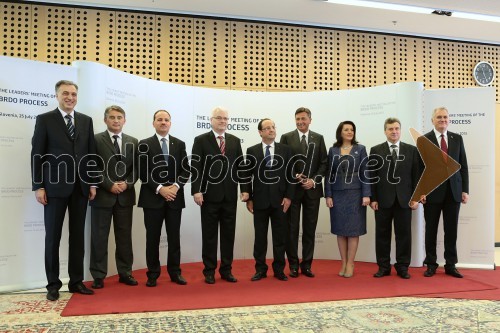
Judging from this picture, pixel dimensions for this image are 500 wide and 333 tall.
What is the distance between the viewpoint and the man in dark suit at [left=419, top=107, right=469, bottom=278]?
14.9 feet

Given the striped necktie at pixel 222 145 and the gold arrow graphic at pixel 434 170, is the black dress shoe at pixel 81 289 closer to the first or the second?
the striped necktie at pixel 222 145

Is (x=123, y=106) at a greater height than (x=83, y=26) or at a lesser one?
lesser

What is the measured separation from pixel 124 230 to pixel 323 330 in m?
2.29

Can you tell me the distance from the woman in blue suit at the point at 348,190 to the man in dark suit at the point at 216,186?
100 centimetres

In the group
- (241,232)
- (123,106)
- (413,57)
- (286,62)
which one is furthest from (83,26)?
(413,57)

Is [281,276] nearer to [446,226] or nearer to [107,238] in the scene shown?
[107,238]

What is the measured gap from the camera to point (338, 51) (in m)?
6.83

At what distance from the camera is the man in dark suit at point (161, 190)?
4.08m

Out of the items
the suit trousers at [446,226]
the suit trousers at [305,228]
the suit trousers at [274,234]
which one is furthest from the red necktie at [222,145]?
the suit trousers at [446,226]

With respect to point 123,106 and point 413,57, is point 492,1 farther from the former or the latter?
point 123,106

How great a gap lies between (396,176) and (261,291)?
186 centimetres

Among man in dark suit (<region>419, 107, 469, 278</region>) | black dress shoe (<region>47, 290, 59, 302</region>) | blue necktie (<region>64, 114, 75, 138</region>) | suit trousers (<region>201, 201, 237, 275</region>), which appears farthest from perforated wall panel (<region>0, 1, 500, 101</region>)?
black dress shoe (<region>47, 290, 59, 302</region>)

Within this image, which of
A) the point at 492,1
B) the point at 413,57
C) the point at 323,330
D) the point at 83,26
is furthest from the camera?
the point at 413,57

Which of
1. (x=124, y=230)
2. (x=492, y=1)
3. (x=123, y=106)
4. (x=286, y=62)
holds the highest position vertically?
(x=492, y=1)
